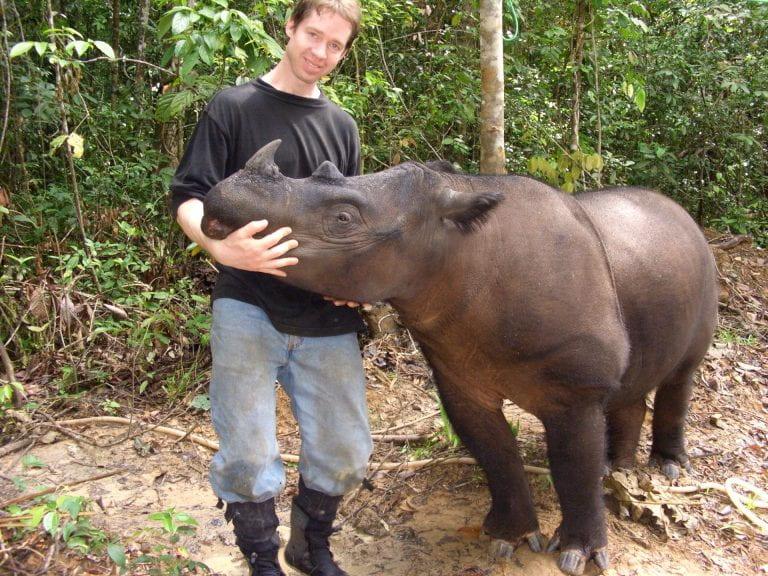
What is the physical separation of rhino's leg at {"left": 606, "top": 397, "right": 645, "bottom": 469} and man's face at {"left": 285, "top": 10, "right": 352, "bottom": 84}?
2.79 meters

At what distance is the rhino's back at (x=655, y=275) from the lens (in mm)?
3517

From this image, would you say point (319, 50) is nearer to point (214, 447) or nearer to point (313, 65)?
point (313, 65)

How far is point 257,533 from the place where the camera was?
3055 mm

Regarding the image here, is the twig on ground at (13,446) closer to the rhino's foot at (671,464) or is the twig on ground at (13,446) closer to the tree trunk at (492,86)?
Result: the tree trunk at (492,86)

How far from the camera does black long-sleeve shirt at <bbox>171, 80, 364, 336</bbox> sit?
2.96m

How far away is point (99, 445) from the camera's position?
457 cm

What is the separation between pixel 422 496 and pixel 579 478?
111 centimetres

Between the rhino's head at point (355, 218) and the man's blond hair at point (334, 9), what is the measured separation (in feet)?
2.18

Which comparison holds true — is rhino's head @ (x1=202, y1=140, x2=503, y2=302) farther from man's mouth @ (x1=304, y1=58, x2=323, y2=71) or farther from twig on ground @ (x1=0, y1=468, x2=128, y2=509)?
twig on ground @ (x1=0, y1=468, x2=128, y2=509)

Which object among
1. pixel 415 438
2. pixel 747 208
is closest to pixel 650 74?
pixel 747 208

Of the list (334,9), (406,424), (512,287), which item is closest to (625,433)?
(406,424)

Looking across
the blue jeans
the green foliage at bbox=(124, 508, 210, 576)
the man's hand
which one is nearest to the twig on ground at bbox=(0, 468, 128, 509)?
the green foliage at bbox=(124, 508, 210, 576)

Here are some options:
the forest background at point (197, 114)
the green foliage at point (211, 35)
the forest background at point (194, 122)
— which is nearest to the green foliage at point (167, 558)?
the forest background at point (194, 122)

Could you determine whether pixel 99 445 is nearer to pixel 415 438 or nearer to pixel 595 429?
pixel 415 438
